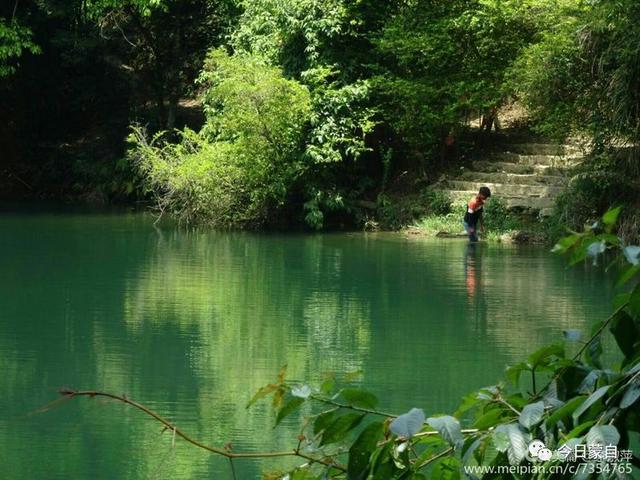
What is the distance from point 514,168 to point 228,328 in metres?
10.4

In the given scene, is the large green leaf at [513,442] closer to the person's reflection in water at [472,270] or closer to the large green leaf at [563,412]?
the large green leaf at [563,412]

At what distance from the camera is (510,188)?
19.2 m

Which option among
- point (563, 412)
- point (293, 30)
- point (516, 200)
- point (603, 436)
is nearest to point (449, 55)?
point (293, 30)

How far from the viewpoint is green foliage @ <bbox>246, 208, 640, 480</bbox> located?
203cm

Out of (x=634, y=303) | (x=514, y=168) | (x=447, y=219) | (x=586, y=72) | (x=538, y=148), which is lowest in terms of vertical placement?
(x=447, y=219)

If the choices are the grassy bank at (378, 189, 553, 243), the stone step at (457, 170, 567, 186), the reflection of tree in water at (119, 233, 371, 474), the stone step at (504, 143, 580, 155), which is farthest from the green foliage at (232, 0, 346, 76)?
the reflection of tree in water at (119, 233, 371, 474)

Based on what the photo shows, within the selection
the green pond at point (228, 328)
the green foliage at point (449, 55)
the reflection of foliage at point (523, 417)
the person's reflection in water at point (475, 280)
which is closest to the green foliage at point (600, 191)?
the green pond at point (228, 328)

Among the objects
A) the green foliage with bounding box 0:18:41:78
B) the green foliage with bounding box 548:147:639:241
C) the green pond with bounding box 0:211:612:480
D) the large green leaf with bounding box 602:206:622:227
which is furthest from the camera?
the green foliage with bounding box 0:18:41:78

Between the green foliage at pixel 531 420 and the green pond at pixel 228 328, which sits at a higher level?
the green foliage at pixel 531 420

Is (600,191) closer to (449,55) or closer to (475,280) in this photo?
(475,280)

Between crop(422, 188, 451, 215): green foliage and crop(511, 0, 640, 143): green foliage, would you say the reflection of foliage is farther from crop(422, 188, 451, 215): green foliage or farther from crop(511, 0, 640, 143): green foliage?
crop(422, 188, 451, 215): green foliage

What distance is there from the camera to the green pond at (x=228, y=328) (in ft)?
21.9

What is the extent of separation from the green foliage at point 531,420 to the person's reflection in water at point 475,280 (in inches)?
342

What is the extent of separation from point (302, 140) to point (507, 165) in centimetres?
351
